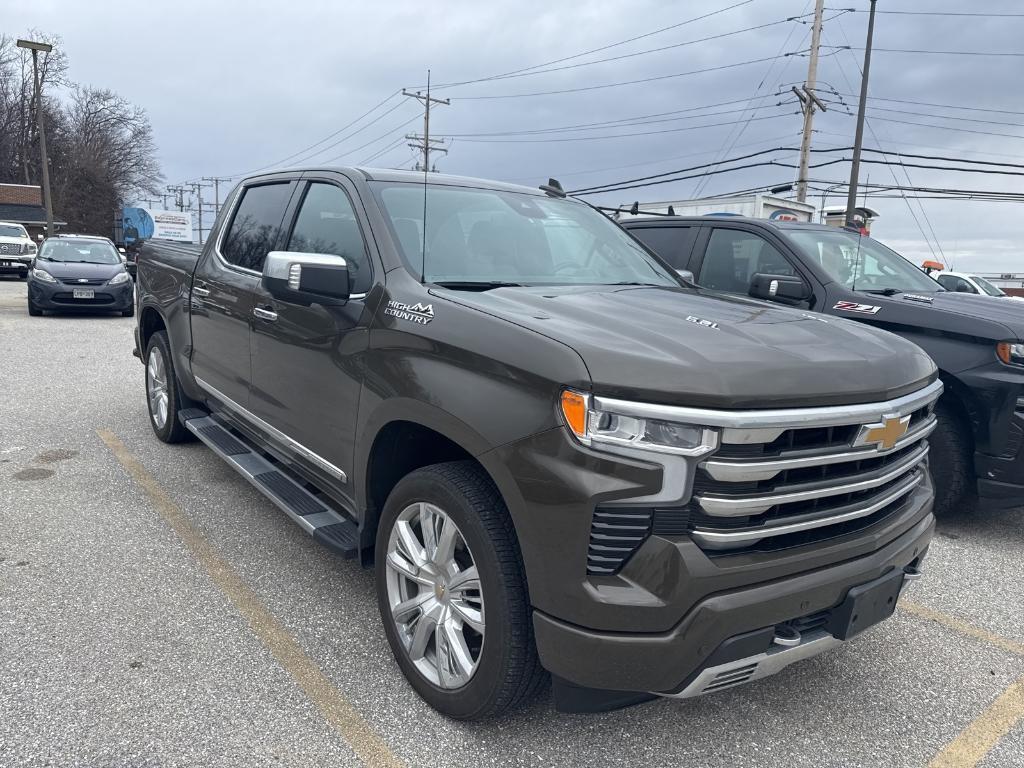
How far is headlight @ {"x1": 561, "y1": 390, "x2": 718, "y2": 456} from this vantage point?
1999 mm

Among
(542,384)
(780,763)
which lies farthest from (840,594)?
(542,384)

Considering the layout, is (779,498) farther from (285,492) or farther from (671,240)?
(671,240)

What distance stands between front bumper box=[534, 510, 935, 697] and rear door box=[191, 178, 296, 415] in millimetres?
2464

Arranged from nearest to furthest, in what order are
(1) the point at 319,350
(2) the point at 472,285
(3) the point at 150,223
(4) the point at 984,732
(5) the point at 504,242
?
(4) the point at 984,732
(2) the point at 472,285
(1) the point at 319,350
(5) the point at 504,242
(3) the point at 150,223

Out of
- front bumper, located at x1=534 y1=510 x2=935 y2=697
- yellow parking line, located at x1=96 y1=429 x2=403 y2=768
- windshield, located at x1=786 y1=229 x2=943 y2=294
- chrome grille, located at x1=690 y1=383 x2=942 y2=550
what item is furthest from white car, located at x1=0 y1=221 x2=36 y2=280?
chrome grille, located at x1=690 y1=383 x2=942 y2=550

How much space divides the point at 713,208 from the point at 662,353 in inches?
661

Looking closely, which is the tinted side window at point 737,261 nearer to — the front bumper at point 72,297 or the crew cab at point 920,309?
the crew cab at point 920,309

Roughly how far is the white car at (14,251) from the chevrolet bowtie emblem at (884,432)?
25781 millimetres

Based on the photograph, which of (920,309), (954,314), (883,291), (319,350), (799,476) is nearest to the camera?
(799,476)

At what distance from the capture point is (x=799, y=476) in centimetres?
216

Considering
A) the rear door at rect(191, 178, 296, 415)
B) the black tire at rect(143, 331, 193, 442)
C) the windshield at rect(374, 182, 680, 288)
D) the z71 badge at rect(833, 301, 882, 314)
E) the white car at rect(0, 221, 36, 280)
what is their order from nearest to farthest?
1. the windshield at rect(374, 182, 680, 288)
2. the rear door at rect(191, 178, 296, 415)
3. the z71 badge at rect(833, 301, 882, 314)
4. the black tire at rect(143, 331, 193, 442)
5. the white car at rect(0, 221, 36, 280)

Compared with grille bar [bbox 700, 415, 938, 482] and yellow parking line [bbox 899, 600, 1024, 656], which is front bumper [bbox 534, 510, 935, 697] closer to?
grille bar [bbox 700, 415, 938, 482]

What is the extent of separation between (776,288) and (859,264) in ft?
4.26

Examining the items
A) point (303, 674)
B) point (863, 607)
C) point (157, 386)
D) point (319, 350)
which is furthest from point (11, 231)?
point (863, 607)
